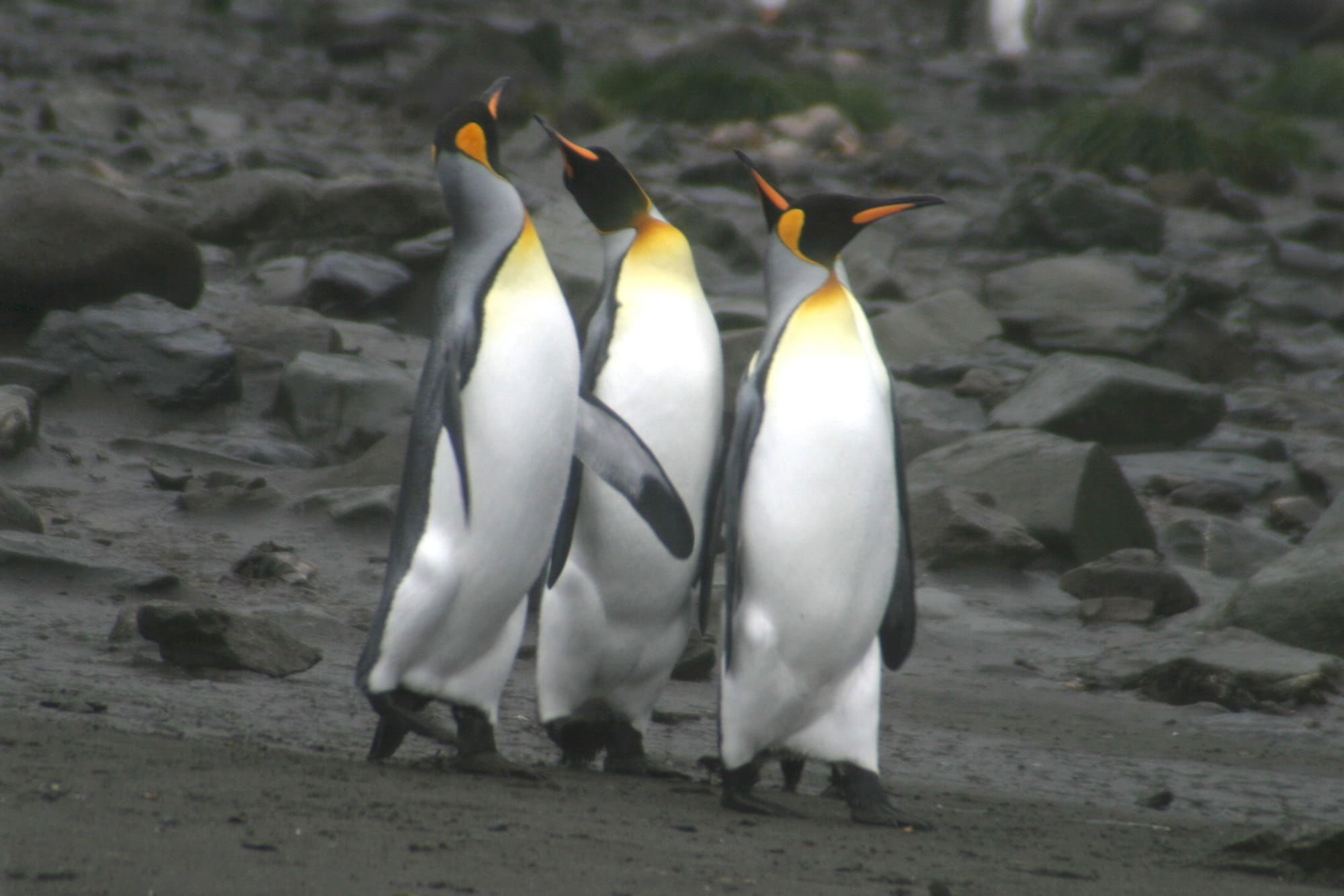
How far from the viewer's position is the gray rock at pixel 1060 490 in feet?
19.8

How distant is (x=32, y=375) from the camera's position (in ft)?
20.8

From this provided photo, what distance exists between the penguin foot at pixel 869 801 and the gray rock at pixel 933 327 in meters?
4.86

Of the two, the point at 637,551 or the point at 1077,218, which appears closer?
the point at 637,551

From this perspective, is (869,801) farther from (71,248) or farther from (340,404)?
(71,248)

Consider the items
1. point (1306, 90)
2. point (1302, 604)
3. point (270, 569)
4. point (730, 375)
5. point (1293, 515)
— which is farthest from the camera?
point (1306, 90)

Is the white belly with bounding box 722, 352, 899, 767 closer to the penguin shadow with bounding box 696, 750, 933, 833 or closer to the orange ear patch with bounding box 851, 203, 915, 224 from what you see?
the penguin shadow with bounding box 696, 750, 933, 833

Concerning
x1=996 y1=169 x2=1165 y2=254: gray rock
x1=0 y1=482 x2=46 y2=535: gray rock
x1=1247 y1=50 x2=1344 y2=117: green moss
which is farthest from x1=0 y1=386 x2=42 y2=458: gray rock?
x1=1247 y1=50 x2=1344 y2=117: green moss

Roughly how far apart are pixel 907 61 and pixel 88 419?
14.5m

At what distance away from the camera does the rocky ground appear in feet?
9.22

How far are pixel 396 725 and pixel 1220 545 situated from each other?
12.9 feet

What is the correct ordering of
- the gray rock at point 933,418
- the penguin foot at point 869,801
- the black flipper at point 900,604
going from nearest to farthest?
1. the penguin foot at point 869,801
2. the black flipper at point 900,604
3. the gray rock at point 933,418

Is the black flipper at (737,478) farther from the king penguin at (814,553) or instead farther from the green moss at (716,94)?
the green moss at (716,94)

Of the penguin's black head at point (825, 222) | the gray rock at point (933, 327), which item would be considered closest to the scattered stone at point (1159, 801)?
the penguin's black head at point (825, 222)

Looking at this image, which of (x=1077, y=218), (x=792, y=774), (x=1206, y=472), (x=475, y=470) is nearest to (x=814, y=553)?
(x=792, y=774)
